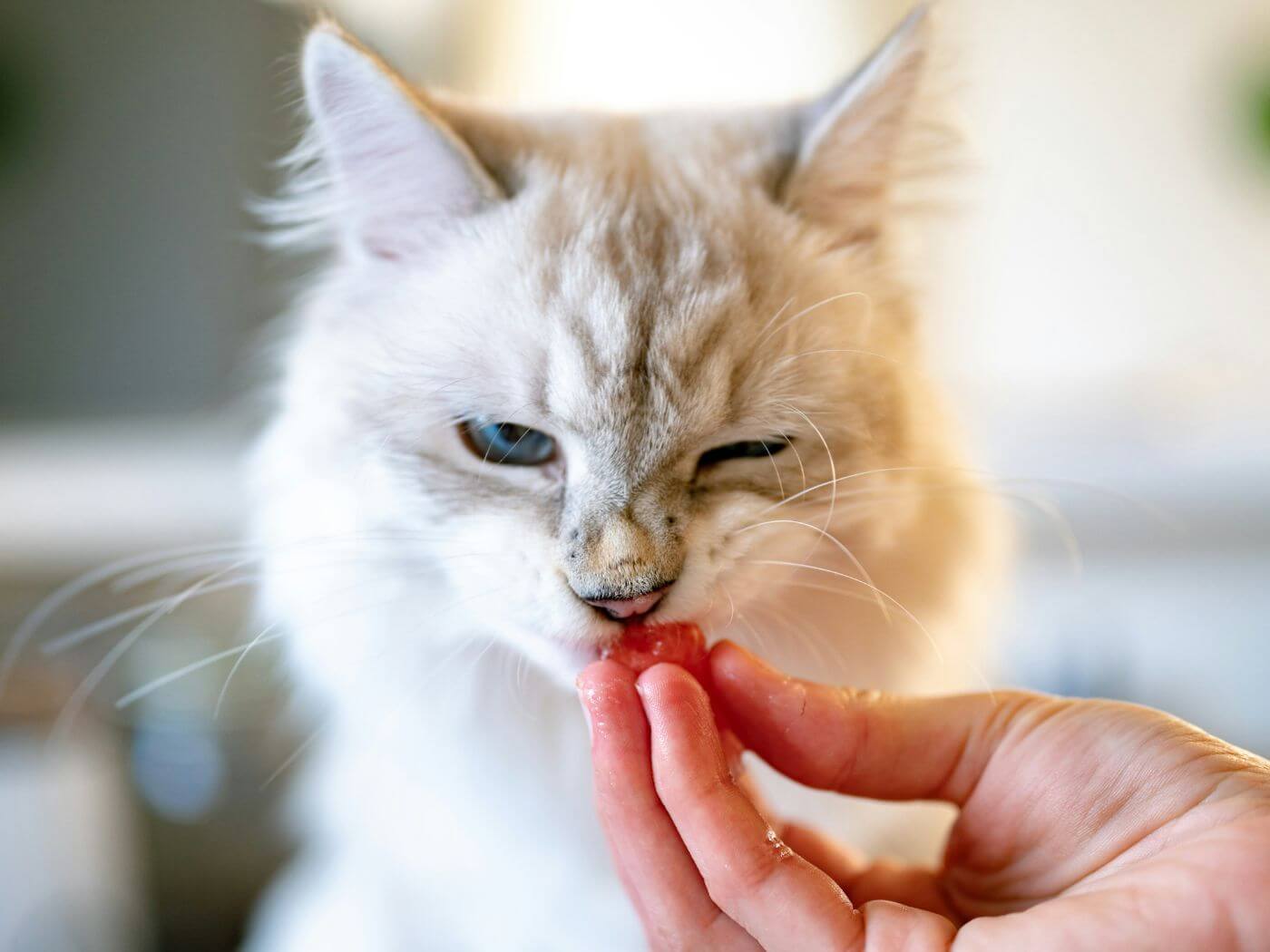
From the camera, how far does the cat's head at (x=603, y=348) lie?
0.84m

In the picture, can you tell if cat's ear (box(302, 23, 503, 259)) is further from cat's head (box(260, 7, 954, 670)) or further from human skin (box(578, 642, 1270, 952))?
human skin (box(578, 642, 1270, 952))

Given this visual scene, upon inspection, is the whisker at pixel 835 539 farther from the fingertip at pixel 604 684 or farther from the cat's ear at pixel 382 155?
the cat's ear at pixel 382 155

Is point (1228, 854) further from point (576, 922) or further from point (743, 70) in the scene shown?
→ point (743, 70)

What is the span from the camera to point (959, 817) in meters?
0.86

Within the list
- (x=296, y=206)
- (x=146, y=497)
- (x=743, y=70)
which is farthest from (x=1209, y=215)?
(x=146, y=497)

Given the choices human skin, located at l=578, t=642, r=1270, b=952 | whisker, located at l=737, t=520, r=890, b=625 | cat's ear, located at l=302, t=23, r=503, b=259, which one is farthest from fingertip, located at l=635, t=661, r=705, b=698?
cat's ear, located at l=302, t=23, r=503, b=259

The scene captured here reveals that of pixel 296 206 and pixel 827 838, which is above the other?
pixel 296 206

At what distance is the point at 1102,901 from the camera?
64 cm

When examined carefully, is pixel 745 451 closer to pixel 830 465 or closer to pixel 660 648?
pixel 830 465

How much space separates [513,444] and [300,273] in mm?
1514

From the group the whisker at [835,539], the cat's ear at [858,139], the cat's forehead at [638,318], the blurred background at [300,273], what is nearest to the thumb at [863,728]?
the whisker at [835,539]

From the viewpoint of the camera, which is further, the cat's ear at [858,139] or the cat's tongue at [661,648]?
the cat's ear at [858,139]

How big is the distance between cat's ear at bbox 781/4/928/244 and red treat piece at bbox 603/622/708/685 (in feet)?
1.56

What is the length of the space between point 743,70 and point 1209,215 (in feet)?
4.21
